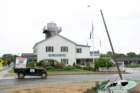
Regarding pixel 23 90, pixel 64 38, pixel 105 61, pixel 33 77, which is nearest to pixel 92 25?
pixel 105 61

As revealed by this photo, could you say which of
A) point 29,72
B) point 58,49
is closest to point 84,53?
point 58,49

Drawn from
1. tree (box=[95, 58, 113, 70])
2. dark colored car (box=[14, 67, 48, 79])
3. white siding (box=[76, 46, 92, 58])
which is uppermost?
white siding (box=[76, 46, 92, 58])

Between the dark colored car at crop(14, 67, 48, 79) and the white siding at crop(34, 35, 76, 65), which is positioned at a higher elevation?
the white siding at crop(34, 35, 76, 65)

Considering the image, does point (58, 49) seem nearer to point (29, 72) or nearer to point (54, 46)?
point (54, 46)

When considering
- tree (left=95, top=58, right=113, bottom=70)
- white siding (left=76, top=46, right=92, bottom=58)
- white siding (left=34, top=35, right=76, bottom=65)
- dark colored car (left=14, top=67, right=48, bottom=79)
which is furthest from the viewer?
white siding (left=76, top=46, right=92, bottom=58)

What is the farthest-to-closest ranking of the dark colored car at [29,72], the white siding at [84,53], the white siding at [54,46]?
the white siding at [84,53] → the white siding at [54,46] → the dark colored car at [29,72]

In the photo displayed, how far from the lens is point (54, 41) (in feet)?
263

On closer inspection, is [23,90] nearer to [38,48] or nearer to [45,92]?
[45,92]

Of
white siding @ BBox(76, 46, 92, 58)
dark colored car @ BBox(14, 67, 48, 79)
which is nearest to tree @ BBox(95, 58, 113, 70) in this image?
white siding @ BBox(76, 46, 92, 58)

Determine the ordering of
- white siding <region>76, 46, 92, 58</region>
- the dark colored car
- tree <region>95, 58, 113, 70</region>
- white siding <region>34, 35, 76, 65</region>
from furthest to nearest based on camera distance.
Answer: white siding <region>76, 46, 92, 58</region> → white siding <region>34, 35, 76, 65</region> → tree <region>95, 58, 113, 70</region> → the dark colored car

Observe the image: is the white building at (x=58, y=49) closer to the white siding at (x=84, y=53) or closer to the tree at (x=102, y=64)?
the white siding at (x=84, y=53)

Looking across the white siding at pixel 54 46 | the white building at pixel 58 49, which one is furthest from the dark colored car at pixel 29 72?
the white siding at pixel 54 46

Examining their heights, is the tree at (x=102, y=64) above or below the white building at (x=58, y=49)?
below

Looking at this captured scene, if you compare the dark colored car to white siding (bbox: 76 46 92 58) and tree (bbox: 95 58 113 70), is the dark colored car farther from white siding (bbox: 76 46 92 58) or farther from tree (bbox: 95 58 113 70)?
white siding (bbox: 76 46 92 58)
